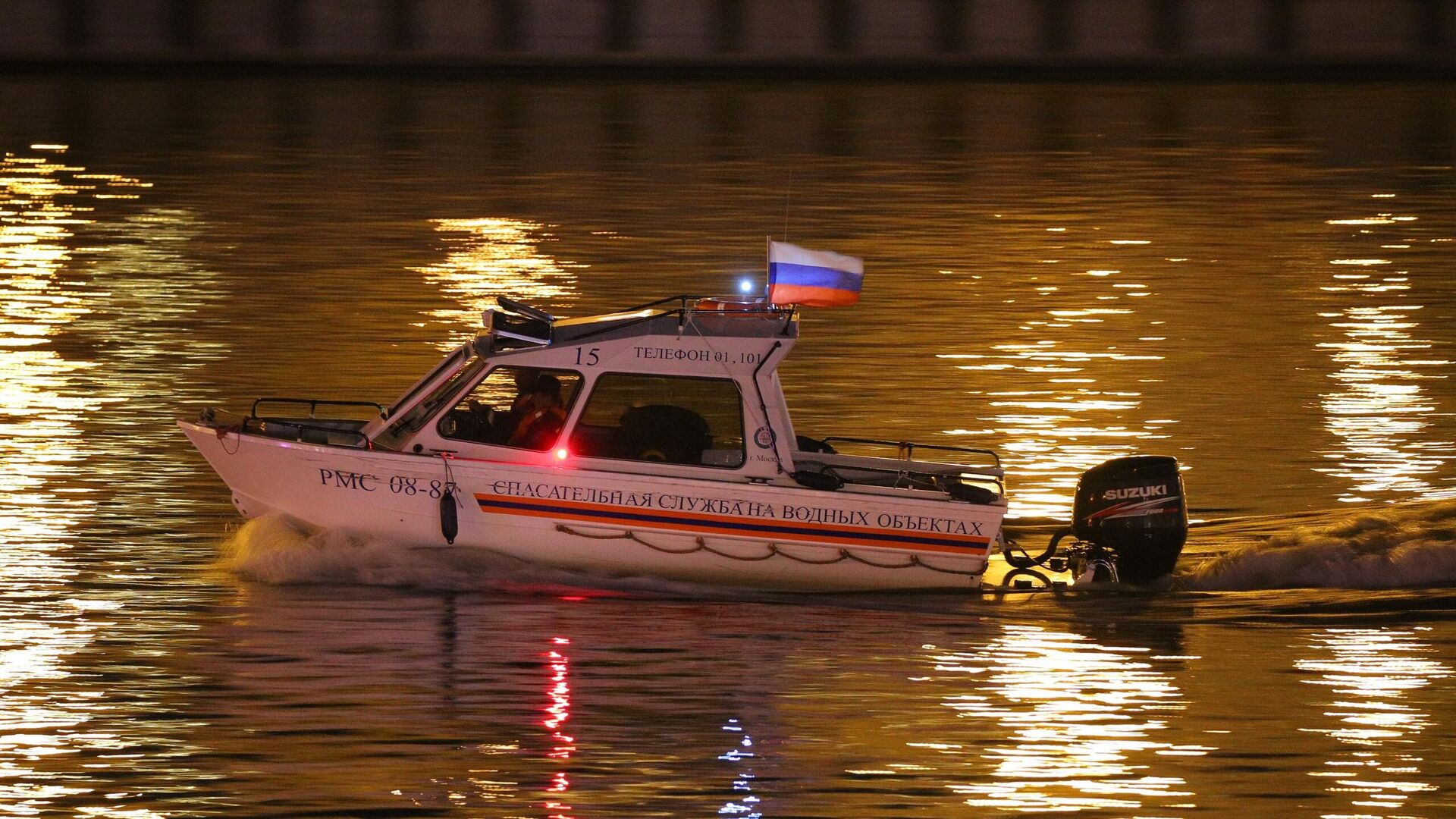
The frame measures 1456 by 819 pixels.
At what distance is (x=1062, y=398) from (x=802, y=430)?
286cm

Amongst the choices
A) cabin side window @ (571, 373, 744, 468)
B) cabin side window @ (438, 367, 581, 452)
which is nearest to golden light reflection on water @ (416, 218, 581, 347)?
cabin side window @ (438, 367, 581, 452)

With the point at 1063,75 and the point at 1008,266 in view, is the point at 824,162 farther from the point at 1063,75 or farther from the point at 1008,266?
the point at 1063,75

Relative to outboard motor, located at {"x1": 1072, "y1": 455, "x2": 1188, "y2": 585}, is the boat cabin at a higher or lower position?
higher

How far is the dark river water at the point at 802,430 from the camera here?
10453mm

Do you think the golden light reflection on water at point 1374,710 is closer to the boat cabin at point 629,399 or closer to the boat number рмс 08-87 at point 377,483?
the boat cabin at point 629,399

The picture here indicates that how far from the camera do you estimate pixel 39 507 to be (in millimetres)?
14852

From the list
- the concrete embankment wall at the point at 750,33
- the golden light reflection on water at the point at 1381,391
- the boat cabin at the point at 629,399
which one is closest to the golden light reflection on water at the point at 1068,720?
the boat cabin at the point at 629,399

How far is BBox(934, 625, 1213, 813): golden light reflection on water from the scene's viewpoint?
10.1 metres

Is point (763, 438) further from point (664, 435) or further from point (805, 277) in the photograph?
point (805, 277)

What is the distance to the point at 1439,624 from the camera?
12.5m

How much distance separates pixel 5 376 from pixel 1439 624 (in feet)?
42.5

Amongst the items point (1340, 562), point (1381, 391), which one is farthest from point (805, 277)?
point (1381, 391)

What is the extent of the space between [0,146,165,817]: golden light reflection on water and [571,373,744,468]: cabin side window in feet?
10.6

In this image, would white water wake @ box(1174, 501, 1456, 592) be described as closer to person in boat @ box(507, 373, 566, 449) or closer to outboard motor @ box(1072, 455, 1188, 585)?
outboard motor @ box(1072, 455, 1188, 585)
